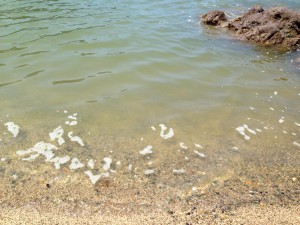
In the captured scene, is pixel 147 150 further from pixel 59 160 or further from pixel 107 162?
pixel 59 160

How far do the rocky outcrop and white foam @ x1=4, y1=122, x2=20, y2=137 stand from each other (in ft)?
25.8

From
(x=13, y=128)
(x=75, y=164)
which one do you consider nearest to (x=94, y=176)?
(x=75, y=164)

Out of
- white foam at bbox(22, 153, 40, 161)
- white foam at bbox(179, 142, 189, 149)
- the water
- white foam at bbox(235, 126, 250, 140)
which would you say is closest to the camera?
white foam at bbox(22, 153, 40, 161)

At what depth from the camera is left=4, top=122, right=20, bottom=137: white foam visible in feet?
18.0

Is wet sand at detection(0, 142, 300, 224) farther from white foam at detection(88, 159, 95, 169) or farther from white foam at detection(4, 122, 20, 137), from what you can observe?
white foam at detection(4, 122, 20, 137)

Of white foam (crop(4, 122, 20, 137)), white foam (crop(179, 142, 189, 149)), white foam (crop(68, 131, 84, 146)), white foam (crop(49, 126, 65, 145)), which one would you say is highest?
white foam (crop(4, 122, 20, 137))

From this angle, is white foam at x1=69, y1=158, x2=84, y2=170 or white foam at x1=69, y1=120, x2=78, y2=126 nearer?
white foam at x1=69, y1=158, x2=84, y2=170

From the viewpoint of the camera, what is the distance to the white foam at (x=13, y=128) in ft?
18.0

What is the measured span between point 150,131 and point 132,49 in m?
3.96

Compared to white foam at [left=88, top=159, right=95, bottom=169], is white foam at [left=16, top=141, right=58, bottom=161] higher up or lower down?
higher up

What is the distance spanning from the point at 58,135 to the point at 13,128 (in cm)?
80

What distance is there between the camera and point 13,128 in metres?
5.60

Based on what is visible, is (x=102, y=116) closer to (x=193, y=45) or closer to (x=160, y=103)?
(x=160, y=103)

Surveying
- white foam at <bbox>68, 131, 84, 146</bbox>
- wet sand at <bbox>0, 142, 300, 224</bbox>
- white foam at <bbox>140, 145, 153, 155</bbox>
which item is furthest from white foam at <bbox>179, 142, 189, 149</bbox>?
white foam at <bbox>68, 131, 84, 146</bbox>
